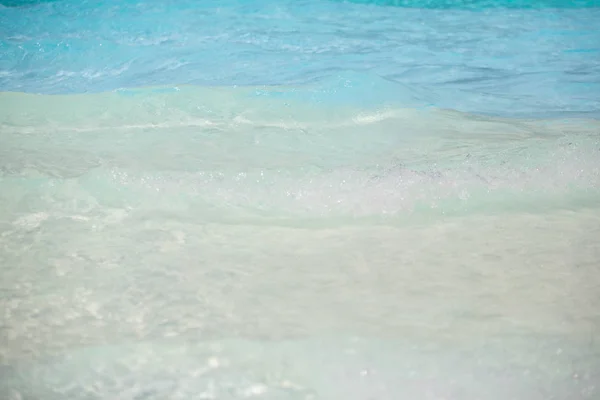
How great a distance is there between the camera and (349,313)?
155 cm

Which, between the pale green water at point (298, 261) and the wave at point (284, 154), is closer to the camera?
the pale green water at point (298, 261)

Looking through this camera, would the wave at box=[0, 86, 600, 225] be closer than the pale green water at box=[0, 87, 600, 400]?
No

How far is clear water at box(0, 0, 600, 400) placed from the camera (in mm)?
1391

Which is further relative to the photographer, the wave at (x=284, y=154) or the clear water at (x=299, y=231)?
the wave at (x=284, y=154)

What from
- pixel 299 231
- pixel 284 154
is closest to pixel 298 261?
pixel 299 231

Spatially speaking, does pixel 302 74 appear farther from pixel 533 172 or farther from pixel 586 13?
pixel 586 13

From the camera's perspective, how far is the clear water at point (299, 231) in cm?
139

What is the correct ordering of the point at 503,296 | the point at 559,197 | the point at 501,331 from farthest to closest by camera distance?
the point at 559,197 < the point at 503,296 < the point at 501,331

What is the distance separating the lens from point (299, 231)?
198 cm

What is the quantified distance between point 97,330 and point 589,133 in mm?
2229

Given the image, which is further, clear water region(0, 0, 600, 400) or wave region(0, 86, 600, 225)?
wave region(0, 86, 600, 225)

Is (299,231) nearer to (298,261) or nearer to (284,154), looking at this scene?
(298,261)

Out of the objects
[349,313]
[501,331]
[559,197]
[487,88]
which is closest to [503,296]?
[501,331]

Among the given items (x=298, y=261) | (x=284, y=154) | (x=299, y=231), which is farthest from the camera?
(x=284, y=154)
